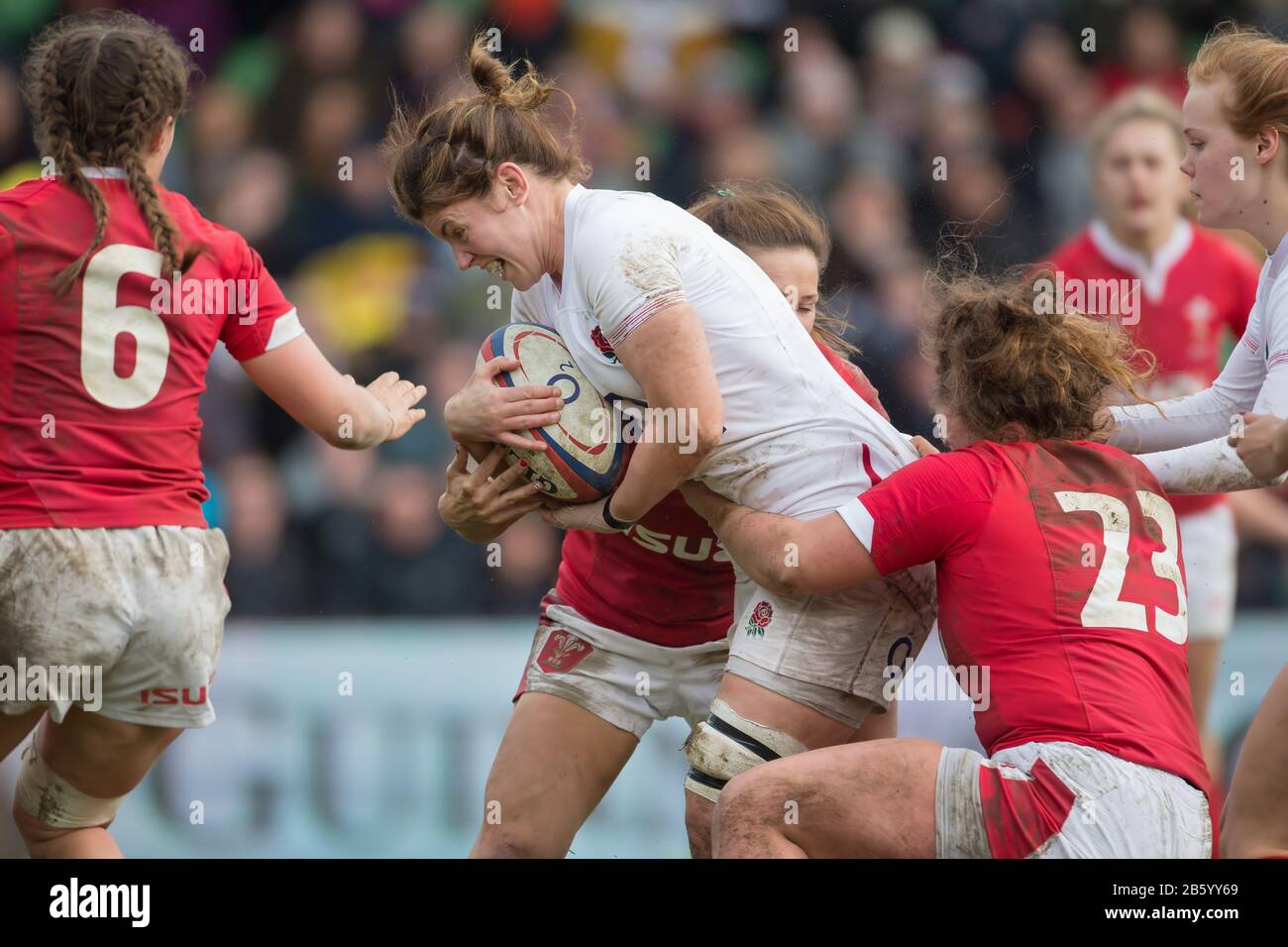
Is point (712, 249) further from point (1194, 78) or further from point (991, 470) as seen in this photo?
point (1194, 78)

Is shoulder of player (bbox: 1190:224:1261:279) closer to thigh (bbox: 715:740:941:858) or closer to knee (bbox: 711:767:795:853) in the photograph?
thigh (bbox: 715:740:941:858)

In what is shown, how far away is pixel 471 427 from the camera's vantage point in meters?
3.21

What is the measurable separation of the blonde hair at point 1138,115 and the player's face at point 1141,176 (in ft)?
0.05

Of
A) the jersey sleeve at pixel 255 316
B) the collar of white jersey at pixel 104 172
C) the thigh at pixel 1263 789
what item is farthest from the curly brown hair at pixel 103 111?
the thigh at pixel 1263 789

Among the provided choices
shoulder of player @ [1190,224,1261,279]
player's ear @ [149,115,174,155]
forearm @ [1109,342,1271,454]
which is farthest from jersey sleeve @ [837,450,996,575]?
shoulder of player @ [1190,224,1261,279]

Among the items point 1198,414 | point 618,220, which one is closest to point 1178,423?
point 1198,414

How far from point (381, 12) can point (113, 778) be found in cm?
416

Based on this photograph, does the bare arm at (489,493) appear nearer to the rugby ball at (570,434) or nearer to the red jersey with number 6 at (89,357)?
the rugby ball at (570,434)

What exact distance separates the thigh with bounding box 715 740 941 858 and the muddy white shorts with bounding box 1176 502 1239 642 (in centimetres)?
285

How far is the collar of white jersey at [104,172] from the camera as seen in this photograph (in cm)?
309

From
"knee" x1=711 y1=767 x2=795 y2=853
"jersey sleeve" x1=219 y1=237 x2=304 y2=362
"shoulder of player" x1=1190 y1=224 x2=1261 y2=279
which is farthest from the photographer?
"shoulder of player" x1=1190 y1=224 x2=1261 y2=279

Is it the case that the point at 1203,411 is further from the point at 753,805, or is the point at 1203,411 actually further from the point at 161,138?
the point at 161,138

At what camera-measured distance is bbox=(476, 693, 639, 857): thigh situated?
11.3 ft

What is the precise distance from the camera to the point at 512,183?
3.19 m
